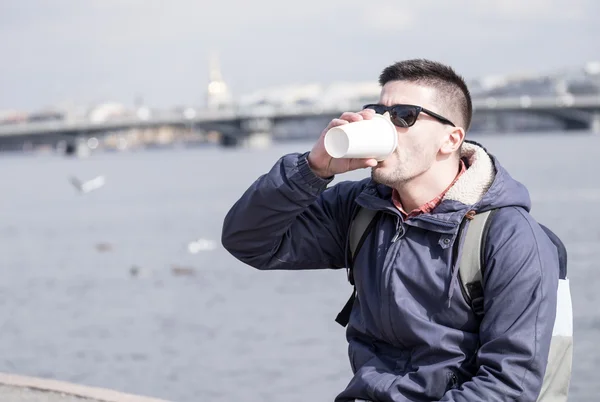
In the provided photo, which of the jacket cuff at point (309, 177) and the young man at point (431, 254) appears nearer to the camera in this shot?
the young man at point (431, 254)

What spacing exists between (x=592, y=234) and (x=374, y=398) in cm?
1730

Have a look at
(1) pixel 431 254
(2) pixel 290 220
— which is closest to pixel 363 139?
(1) pixel 431 254

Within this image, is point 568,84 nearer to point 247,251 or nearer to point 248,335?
point 248,335

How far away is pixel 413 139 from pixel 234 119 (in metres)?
68.0

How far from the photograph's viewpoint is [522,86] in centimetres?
11525

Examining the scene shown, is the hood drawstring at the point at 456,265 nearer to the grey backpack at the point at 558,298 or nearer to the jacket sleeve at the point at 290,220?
the grey backpack at the point at 558,298

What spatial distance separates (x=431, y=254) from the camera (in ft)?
9.20

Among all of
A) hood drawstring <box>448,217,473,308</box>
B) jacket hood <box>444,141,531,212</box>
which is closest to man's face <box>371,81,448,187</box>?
jacket hood <box>444,141,531,212</box>

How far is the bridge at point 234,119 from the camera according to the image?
220ft

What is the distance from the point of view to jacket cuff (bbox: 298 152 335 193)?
2.89m

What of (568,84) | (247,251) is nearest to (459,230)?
(247,251)

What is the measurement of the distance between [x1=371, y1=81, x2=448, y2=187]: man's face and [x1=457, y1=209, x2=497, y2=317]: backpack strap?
22cm

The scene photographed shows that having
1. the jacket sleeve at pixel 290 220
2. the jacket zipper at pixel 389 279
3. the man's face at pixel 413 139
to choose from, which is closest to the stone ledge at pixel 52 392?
the jacket sleeve at pixel 290 220

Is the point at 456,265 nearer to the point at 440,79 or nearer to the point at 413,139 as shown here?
the point at 413,139
